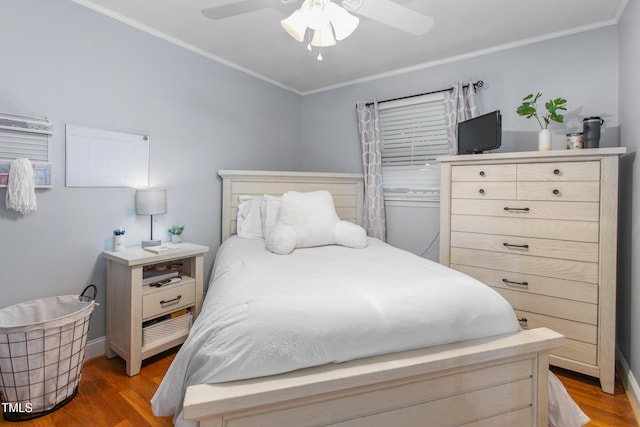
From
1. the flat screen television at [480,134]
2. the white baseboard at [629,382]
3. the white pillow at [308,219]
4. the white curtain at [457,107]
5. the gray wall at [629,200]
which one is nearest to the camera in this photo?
the white baseboard at [629,382]

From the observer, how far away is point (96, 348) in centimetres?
216

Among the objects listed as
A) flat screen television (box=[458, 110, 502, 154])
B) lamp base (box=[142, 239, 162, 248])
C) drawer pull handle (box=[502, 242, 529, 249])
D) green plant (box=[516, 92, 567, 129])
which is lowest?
lamp base (box=[142, 239, 162, 248])

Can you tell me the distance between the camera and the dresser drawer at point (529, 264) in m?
1.88

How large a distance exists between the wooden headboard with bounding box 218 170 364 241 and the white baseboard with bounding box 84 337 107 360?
Result: 3.87ft

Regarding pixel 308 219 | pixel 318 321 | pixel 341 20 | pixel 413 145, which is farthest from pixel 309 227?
pixel 413 145

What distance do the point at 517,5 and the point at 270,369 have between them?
2.56 m

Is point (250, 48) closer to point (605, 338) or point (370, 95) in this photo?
point (370, 95)

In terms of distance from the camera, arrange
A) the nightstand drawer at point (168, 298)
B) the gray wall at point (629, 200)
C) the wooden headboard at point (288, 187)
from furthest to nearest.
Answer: the wooden headboard at point (288, 187)
the nightstand drawer at point (168, 298)
the gray wall at point (629, 200)

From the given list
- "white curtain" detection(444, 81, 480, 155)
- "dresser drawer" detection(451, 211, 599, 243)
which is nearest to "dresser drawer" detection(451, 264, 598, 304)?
"dresser drawer" detection(451, 211, 599, 243)

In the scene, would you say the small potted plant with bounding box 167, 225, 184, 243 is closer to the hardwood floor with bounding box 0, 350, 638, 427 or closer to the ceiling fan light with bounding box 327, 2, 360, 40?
the hardwood floor with bounding box 0, 350, 638, 427

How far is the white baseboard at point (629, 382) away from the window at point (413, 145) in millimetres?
1666

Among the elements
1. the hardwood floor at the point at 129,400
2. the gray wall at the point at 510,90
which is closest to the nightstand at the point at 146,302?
the hardwood floor at the point at 129,400

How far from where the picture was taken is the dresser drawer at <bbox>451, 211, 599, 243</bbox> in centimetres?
188

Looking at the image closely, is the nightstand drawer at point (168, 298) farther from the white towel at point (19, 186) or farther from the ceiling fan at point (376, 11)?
the ceiling fan at point (376, 11)
